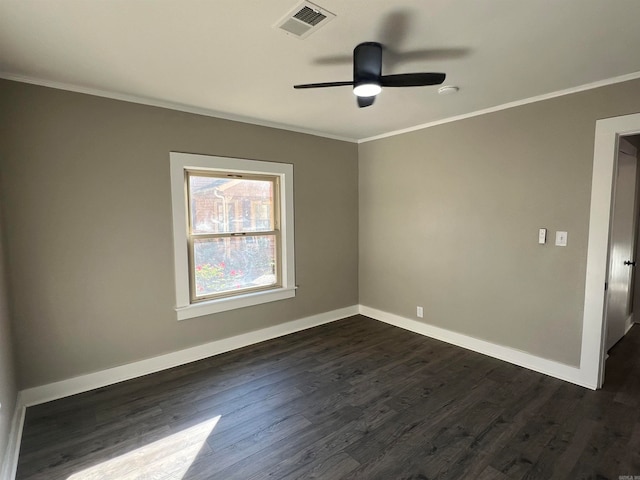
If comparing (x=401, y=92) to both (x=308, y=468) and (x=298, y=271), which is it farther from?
(x=308, y=468)

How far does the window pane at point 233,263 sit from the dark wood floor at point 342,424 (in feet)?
2.71

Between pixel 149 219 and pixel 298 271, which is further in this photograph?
pixel 298 271

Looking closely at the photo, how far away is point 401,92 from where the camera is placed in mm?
2703

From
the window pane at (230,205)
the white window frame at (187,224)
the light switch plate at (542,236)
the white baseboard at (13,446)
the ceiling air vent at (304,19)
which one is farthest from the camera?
the window pane at (230,205)

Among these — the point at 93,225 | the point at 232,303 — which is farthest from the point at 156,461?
the point at 93,225

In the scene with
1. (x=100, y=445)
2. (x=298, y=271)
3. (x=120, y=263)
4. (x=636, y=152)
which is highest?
(x=636, y=152)

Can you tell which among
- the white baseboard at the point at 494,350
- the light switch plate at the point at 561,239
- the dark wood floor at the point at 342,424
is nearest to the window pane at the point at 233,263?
the dark wood floor at the point at 342,424

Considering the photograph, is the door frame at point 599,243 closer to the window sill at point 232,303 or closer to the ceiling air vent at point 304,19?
the ceiling air vent at point 304,19

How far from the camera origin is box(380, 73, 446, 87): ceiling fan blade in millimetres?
1882

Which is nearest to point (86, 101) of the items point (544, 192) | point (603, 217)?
point (544, 192)

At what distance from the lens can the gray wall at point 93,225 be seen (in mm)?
Answer: 2438

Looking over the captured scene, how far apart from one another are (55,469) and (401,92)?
3.57m

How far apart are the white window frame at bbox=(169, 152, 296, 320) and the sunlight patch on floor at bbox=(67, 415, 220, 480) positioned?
1286 mm

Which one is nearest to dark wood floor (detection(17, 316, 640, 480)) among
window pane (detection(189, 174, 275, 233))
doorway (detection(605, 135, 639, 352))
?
doorway (detection(605, 135, 639, 352))
